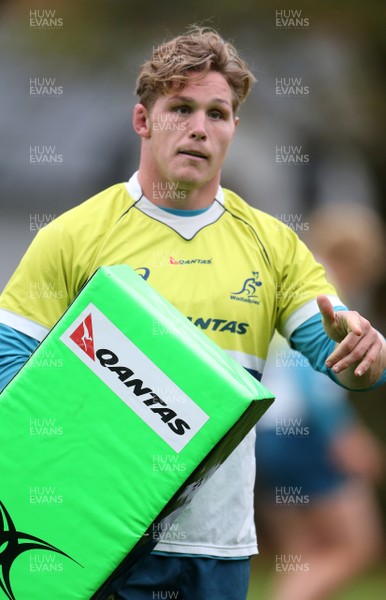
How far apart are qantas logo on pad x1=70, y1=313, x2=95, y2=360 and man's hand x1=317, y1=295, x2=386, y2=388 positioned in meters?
0.50

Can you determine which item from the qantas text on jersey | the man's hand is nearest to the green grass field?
the man's hand

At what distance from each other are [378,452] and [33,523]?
243 centimetres

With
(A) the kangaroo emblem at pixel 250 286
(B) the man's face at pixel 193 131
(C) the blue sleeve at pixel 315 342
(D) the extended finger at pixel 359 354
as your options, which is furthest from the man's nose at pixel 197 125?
(D) the extended finger at pixel 359 354

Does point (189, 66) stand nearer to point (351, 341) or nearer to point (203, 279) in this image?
point (203, 279)

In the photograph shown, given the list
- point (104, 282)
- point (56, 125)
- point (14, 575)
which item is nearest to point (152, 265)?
point (104, 282)

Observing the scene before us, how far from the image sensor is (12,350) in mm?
2404

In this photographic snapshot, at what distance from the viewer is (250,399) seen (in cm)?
201

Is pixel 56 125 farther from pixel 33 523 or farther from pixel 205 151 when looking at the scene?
pixel 33 523

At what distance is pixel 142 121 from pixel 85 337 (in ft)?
2.68

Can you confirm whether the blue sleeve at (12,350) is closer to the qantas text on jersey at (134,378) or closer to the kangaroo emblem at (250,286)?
the qantas text on jersey at (134,378)

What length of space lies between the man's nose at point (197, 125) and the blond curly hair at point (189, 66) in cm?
9

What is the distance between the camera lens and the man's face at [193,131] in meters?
2.53

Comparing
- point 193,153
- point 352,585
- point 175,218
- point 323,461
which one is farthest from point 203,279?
point 352,585

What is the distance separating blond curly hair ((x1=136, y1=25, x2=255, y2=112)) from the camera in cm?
256
